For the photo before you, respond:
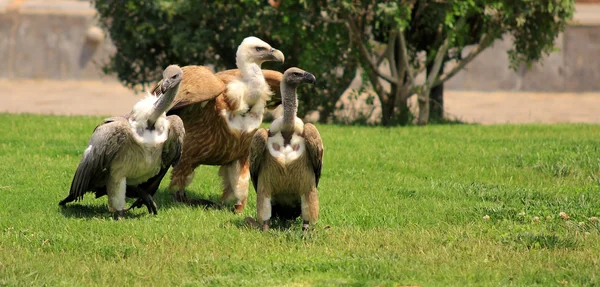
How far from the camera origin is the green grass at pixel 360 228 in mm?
6539

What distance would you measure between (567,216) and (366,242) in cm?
182

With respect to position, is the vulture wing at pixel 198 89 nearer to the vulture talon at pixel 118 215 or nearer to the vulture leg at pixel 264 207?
the vulture talon at pixel 118 215

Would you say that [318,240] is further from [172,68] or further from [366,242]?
[172,68]

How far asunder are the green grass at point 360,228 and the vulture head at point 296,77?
1139 millimetres

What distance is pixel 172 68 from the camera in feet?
26.4

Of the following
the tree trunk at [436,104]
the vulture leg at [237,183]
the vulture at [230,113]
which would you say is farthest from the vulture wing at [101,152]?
the tree trunk at [436,104]

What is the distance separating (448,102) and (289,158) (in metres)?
14.5

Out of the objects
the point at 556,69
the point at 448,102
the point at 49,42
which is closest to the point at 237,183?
the point at 448,102

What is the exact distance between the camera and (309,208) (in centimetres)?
759

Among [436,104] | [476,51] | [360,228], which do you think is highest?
[476,51]

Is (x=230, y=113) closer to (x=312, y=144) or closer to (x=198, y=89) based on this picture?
(x=198, y=89)

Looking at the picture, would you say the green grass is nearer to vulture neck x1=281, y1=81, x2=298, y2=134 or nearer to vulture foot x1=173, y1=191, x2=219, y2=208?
vulture foot x1=173, y1=191, x2=219, y2=208

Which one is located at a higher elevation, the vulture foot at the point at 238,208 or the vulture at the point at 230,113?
the vulture at the point at 230,113

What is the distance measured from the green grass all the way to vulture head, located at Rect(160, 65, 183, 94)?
3.61 ft
